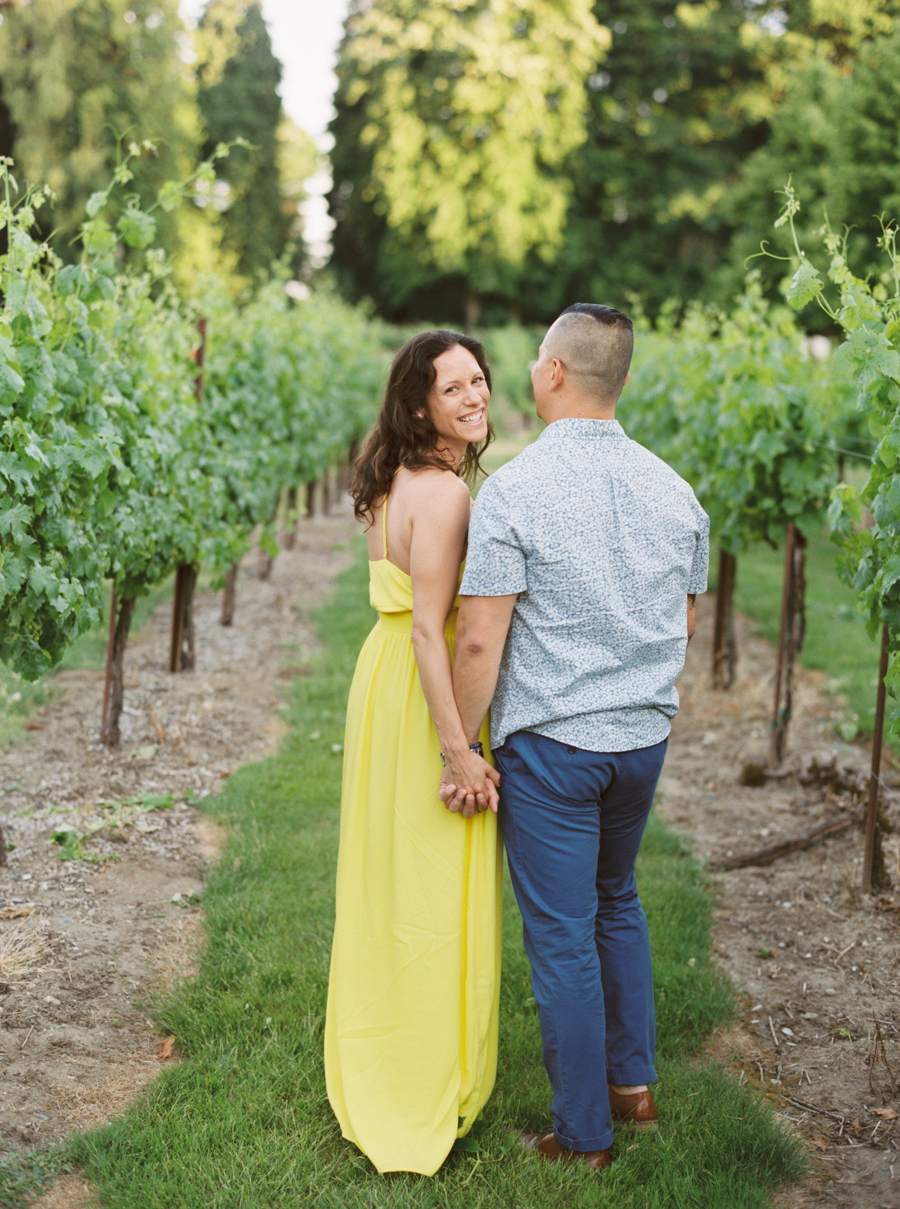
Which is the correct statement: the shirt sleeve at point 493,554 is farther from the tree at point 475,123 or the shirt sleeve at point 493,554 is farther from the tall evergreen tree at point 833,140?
the tree at point 475,123

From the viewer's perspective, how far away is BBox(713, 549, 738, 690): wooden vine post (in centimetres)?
662

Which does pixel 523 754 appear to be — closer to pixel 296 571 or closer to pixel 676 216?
pixel 296 571

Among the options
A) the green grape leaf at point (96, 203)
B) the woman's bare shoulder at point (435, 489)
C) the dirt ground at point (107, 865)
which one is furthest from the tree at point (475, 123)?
the woman's bare shoulder at point (435, 489)

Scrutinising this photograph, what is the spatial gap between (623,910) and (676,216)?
3679 centimetres

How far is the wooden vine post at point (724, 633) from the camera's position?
21.7ft

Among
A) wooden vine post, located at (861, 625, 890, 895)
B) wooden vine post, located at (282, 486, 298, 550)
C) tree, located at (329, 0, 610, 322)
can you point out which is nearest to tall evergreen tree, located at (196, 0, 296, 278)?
tree, located at (329, 0, 610, 322)

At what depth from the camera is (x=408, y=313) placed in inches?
1602

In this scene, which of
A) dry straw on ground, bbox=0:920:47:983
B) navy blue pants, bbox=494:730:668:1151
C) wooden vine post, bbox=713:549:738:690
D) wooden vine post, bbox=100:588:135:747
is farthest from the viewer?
wooden vine post, bbox=713:549:738:690

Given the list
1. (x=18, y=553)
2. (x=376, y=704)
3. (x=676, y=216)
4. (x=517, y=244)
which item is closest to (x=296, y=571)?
(x=18, y=553)

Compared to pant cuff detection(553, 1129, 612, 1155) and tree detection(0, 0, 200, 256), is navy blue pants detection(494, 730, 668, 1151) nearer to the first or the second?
pant cuff detection(553, 1129, 612, 1155)

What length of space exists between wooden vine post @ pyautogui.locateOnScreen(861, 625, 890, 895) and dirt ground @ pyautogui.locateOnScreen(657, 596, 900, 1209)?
2.6 inches

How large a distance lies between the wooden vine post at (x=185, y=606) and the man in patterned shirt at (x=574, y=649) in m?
4.26

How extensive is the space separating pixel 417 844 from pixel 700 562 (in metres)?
0.92

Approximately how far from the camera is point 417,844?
2.44m
